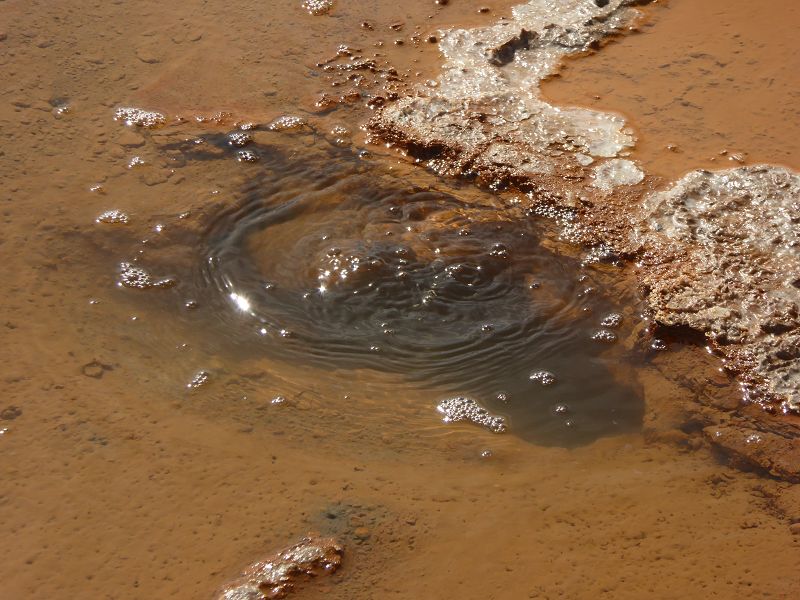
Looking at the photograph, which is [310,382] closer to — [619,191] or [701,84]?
[619,191]

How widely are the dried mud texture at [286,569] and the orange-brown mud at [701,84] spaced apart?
1.92m

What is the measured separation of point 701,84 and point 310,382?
221 centimetres

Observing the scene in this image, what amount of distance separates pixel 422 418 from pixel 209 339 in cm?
76

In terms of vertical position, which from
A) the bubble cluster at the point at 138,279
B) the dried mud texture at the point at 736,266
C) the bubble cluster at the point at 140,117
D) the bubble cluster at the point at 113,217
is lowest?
the dried mud texture at the point at 736,266

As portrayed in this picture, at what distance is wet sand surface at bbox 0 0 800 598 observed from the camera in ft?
7.19

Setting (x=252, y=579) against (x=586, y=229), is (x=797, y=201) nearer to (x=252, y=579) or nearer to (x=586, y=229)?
(x=586, y=229)

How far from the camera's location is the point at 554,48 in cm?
388

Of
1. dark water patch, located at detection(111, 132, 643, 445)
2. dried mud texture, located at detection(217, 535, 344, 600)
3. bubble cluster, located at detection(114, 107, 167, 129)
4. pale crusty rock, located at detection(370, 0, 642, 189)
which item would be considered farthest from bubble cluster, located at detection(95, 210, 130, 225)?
dried mud texture, located at detection(217, 535, 344, 600)

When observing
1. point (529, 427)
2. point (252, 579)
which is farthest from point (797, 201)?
point (252, 579)

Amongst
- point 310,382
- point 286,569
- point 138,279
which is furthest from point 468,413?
point 138,279

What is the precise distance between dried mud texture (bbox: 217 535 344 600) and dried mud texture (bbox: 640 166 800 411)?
4.30 ft

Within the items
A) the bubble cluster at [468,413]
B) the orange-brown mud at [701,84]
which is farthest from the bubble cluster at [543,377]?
the orange-brown mud at [701,84]

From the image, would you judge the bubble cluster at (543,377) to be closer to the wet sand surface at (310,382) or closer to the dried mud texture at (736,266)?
the wet sand surface at (310,382)

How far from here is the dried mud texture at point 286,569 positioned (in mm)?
2098
